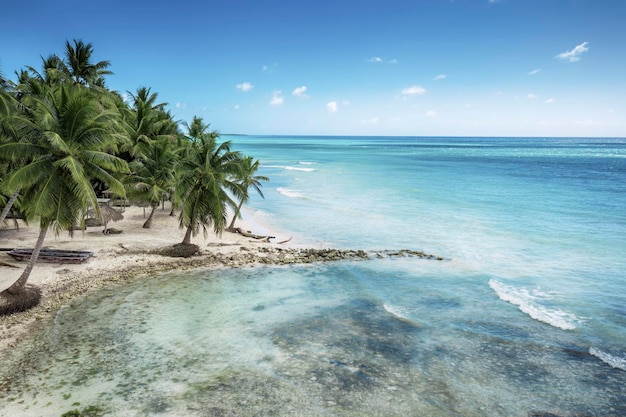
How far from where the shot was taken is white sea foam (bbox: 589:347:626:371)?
38.7ft

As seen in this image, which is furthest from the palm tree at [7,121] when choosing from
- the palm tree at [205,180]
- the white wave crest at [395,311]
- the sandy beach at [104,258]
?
the white wave crest at [395,311]

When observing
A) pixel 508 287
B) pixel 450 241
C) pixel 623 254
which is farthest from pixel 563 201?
pixel 508 287

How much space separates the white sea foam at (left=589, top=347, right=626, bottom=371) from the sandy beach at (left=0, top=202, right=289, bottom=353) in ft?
43.9

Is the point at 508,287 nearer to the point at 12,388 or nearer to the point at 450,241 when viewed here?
the point at 450,241

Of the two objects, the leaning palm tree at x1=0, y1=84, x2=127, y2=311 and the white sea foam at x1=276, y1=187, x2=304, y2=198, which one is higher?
the leaning palm tree at x1=0, y1=84, x2=127, y2=311

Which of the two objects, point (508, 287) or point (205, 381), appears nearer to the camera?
point (205, 381)

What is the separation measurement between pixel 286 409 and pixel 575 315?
1203 centimetres

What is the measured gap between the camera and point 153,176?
25.3 metres

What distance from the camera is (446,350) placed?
12438 mm

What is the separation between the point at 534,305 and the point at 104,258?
61.7ft

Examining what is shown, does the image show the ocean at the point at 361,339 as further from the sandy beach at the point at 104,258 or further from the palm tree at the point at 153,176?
the palm tree at the point at 153,176

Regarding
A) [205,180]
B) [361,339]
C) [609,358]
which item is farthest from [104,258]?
[609,358]

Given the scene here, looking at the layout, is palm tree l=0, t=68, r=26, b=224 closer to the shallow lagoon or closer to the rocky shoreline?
the rocky shoreline

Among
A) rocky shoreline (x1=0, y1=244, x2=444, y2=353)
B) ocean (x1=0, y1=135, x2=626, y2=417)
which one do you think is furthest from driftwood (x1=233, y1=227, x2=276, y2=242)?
rocky shoreline (x1=0, y1=244, x2=444, y2=353)
